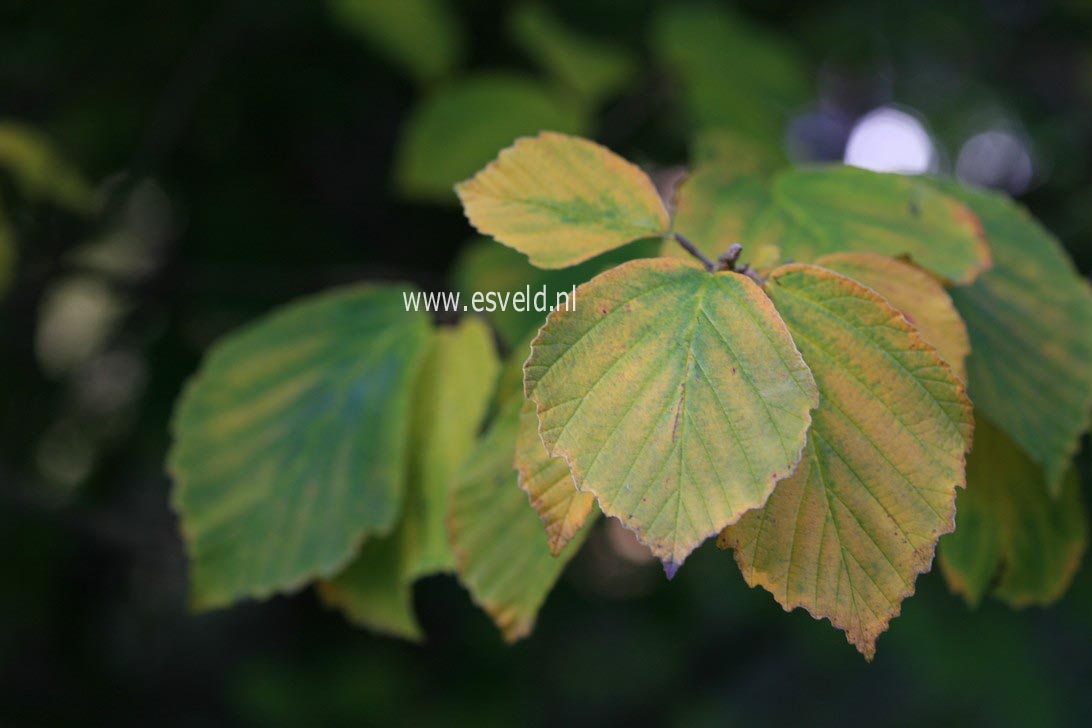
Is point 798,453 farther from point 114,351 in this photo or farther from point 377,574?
point 114,351

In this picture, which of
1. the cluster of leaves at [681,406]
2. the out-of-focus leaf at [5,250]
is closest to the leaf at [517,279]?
the cluster of leaves at [681,406]

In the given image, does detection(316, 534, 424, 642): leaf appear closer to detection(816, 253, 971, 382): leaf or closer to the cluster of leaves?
the cluster of leaves

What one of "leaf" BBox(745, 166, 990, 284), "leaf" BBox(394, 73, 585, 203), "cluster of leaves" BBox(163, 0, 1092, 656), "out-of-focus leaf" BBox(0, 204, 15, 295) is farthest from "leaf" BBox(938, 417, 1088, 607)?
"out-of-focus leaf" BBox(0, 204, 15, 295)

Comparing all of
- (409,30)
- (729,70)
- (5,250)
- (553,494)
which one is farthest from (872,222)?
(5,250)

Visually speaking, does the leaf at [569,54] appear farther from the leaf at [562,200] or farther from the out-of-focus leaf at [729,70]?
the leaf at [562,200]

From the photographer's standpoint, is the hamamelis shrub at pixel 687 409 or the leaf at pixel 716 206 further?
the leaf at pixel 716 206

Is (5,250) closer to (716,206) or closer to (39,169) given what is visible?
(39,169)
